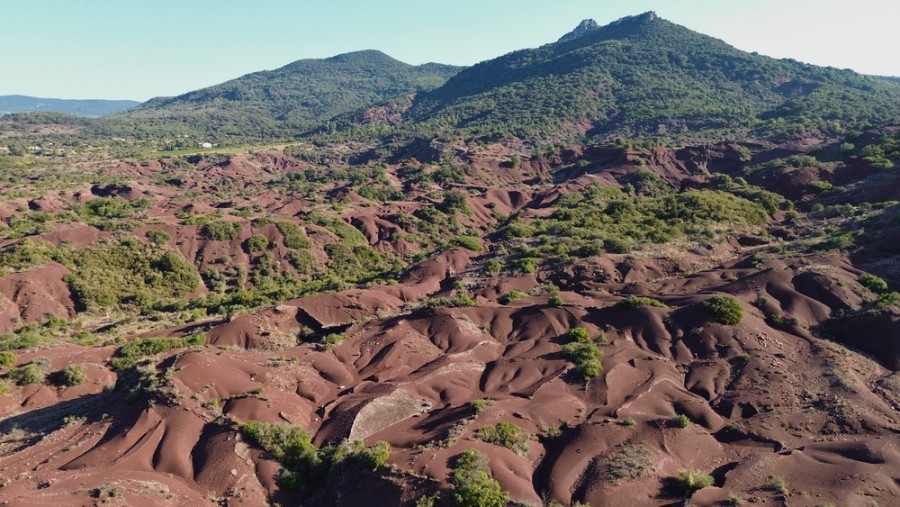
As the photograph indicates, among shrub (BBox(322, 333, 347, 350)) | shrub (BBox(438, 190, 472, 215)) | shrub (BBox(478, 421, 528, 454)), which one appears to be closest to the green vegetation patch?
shrub (BBox(478, 421, 528, 454))

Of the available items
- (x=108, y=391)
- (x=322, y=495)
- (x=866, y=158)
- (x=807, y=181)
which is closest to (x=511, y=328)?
(x=322, y=495)

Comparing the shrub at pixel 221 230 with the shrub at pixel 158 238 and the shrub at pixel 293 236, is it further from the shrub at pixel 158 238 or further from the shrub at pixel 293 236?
the shrub at pixel 293 236

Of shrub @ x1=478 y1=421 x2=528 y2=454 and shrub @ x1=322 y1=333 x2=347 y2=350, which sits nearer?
shrub @ x1=478 y1=421 x2=528 y2=454

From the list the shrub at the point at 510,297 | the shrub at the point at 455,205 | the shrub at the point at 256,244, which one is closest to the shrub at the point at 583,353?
the shrub at the point at 510,297

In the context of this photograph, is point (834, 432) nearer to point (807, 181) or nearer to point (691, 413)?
point (691, 413)

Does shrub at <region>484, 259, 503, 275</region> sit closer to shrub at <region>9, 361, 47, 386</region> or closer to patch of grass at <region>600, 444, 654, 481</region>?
patch of grass at <region>600, 444, 654, 481</region>
